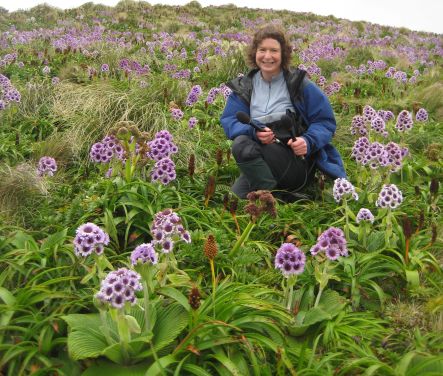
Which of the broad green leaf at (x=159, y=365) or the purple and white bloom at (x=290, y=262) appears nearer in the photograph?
the broad green leaf at (x=159, y=365)

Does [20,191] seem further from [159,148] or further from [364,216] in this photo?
[364,216]

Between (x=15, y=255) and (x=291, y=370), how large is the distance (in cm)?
234

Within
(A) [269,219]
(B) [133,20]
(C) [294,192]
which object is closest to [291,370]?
(A) [269,219]

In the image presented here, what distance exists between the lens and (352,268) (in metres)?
3.92

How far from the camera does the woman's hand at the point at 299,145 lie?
5.17 meters

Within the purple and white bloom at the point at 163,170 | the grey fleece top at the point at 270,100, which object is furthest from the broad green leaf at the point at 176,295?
the grey fleece top at the point at 270,100

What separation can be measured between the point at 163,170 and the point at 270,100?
1.74 metres

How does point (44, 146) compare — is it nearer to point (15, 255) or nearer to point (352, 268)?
point (15, 255)

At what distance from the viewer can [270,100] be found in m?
5.60

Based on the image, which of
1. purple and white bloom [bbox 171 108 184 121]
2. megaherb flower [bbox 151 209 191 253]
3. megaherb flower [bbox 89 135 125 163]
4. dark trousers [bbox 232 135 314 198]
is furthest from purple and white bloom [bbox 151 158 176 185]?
purple and white bloom [bbox 171 108 184 121]

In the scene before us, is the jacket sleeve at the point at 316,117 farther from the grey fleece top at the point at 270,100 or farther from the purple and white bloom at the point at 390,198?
the purple and white bloom at the point at 390,198

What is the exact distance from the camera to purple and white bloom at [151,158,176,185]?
15.0ft

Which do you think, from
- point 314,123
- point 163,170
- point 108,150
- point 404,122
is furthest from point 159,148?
point 404,122

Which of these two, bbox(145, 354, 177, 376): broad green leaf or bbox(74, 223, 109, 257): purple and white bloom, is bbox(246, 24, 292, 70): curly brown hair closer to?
bbox(74, 223, 109, 257): purple and white bloom
